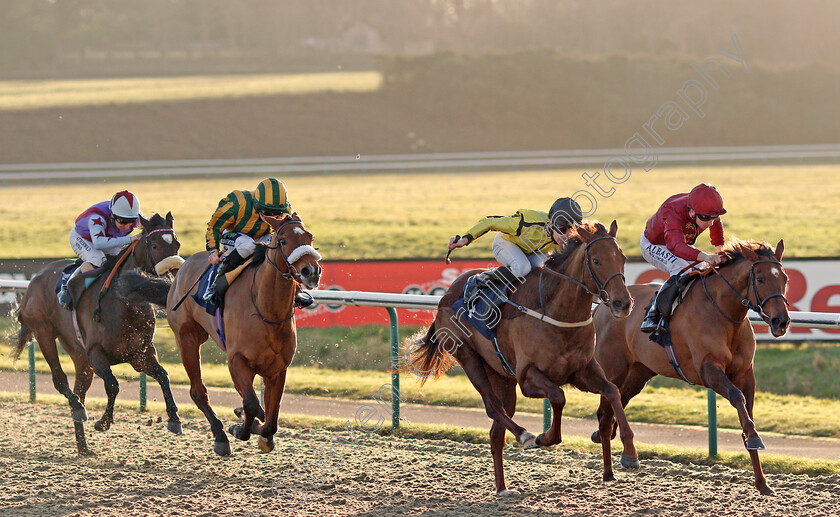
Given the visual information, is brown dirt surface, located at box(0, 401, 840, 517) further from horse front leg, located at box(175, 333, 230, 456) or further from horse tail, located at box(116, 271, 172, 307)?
horse tail, located at box(116, 271, 172, 307)

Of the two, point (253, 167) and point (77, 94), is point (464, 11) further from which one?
point (253, 167)

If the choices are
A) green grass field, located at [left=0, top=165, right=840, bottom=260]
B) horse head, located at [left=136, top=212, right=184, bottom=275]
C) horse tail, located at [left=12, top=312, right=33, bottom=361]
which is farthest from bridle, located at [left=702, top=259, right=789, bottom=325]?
green grass field, located at [left=0, top=165, right=840, bottom=260]

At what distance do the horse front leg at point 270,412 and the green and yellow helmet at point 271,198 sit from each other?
98 cm

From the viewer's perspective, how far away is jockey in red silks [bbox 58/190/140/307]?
7203 mm

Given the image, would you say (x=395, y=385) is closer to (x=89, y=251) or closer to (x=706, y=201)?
(x=89, y=251)

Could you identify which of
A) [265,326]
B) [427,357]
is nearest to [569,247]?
[427,357]

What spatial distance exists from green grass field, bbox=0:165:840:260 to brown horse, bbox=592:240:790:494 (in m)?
7.94

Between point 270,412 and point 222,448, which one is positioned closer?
point 270,412

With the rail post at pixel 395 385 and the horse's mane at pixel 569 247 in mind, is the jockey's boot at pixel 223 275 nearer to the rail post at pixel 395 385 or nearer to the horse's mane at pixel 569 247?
the rail post at pixel 395 385

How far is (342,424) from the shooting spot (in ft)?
24.9

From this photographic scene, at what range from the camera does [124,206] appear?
23.6ft

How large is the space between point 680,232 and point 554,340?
3.73 feet

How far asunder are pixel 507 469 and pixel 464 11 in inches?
1743

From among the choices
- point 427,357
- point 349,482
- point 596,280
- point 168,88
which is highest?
point 168,88
